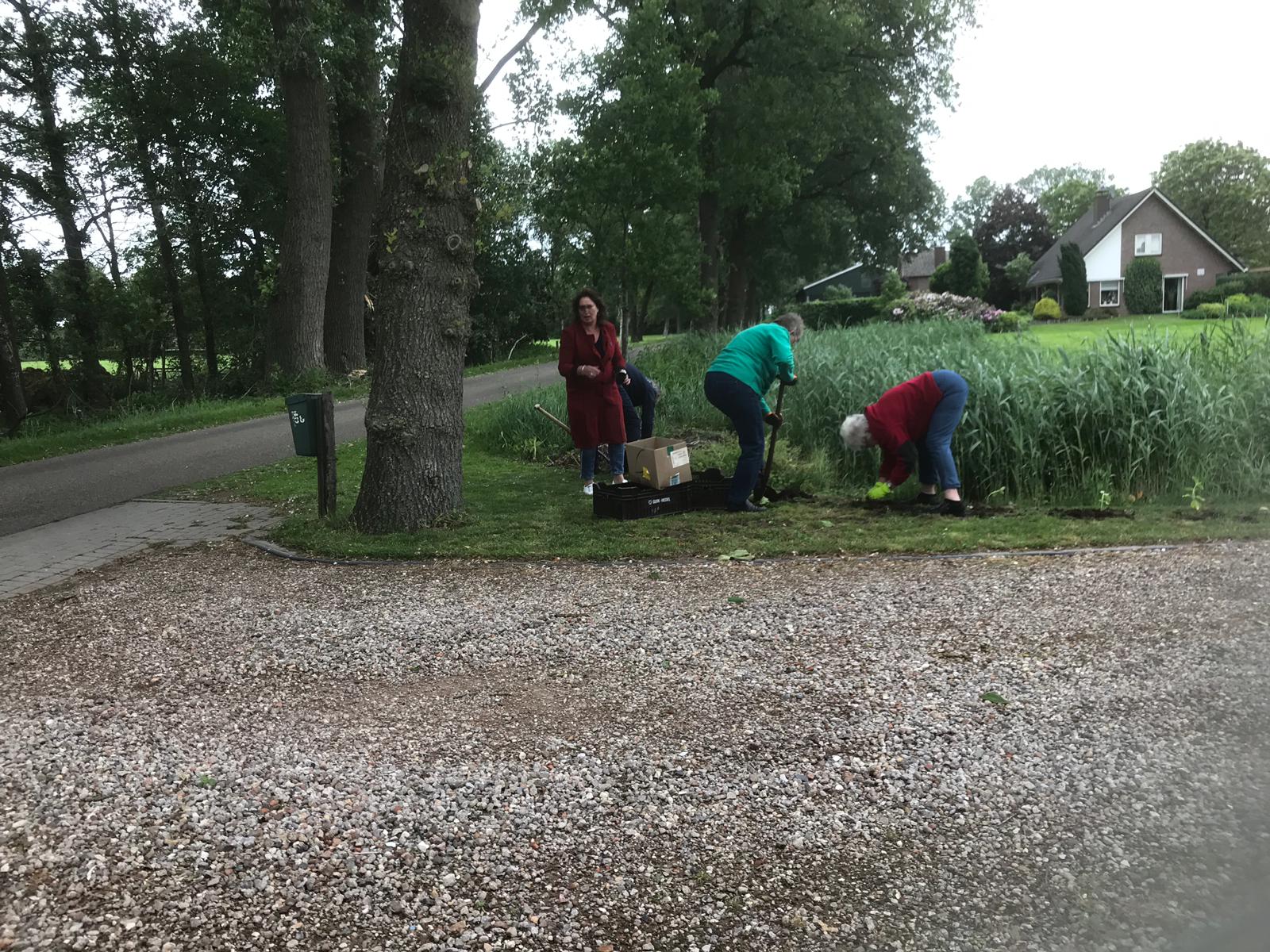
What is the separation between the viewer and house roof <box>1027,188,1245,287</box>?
4716 centimetres

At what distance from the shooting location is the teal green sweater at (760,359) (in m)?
7.74

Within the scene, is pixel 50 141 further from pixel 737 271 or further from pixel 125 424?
pixel 737 271

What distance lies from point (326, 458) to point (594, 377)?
240cm

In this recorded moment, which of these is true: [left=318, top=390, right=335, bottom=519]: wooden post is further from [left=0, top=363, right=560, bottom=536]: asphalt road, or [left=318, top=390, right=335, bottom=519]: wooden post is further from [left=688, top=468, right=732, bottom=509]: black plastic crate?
[left=688, top=468, right=732, bottom=509]: black plastic crate

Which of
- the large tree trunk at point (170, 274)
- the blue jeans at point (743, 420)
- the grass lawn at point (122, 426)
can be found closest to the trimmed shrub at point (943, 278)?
the large tree trunk at point (170, 274)

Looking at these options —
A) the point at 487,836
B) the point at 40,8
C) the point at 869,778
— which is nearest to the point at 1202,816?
the point at 869,778

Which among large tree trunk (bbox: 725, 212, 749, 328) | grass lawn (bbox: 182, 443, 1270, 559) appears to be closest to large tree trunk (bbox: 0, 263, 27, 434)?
grass lawn (bbox: 182, 443, 1270, 559)

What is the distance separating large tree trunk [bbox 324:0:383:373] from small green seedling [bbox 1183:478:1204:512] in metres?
16.9

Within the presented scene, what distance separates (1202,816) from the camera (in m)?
2.81

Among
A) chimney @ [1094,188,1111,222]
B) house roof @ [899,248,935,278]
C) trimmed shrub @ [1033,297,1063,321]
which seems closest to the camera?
trimmed shrub @ [1033,297,1063,321]

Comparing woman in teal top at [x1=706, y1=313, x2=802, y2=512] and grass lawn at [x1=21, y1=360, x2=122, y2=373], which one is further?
grass lawn at [x1=21, y1=360, x2=122, y2=373]

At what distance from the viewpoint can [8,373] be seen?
17156 millimetres

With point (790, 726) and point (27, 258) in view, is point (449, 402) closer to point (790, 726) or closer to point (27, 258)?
point (790, 726)

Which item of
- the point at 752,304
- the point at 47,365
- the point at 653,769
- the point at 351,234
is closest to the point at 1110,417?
the point at 653,769
